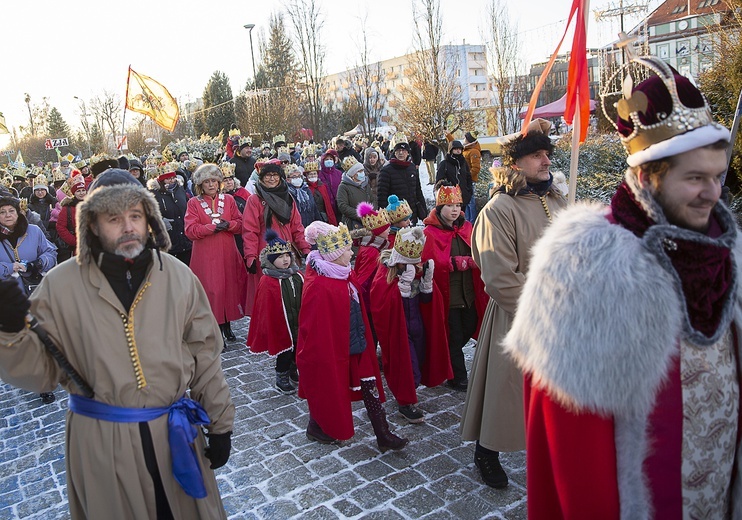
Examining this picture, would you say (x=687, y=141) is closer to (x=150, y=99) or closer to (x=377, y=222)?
(x=377, y=222)

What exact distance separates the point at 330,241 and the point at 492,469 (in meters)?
2.10

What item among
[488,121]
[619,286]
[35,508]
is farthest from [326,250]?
[488,121]

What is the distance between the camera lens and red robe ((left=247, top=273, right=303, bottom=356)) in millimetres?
6328

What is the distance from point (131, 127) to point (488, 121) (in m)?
30.5

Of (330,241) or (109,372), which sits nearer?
(109,372)

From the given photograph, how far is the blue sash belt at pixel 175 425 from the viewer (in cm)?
277

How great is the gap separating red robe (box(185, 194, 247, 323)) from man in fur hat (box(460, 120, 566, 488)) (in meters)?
4.55

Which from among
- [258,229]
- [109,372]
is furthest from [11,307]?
[258,229]

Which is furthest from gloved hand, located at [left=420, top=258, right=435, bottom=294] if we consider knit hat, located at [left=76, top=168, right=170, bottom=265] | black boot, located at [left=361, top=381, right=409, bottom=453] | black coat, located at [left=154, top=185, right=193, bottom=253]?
black coat, located at [left=154, top=185, right=193, bottom=253]

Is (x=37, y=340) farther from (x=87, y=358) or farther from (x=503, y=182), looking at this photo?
(x=503, y=182)

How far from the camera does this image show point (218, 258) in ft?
26.0

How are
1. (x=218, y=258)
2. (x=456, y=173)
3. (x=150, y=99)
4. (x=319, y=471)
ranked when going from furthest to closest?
(x=150, y=99)
(x=456, y=173)
(x=218, y=258)
(x=319, y=471)

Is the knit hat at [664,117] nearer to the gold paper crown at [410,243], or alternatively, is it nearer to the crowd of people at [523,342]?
the crowd of people at [523,342]

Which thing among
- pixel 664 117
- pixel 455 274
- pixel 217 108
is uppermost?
pixel 217 108
